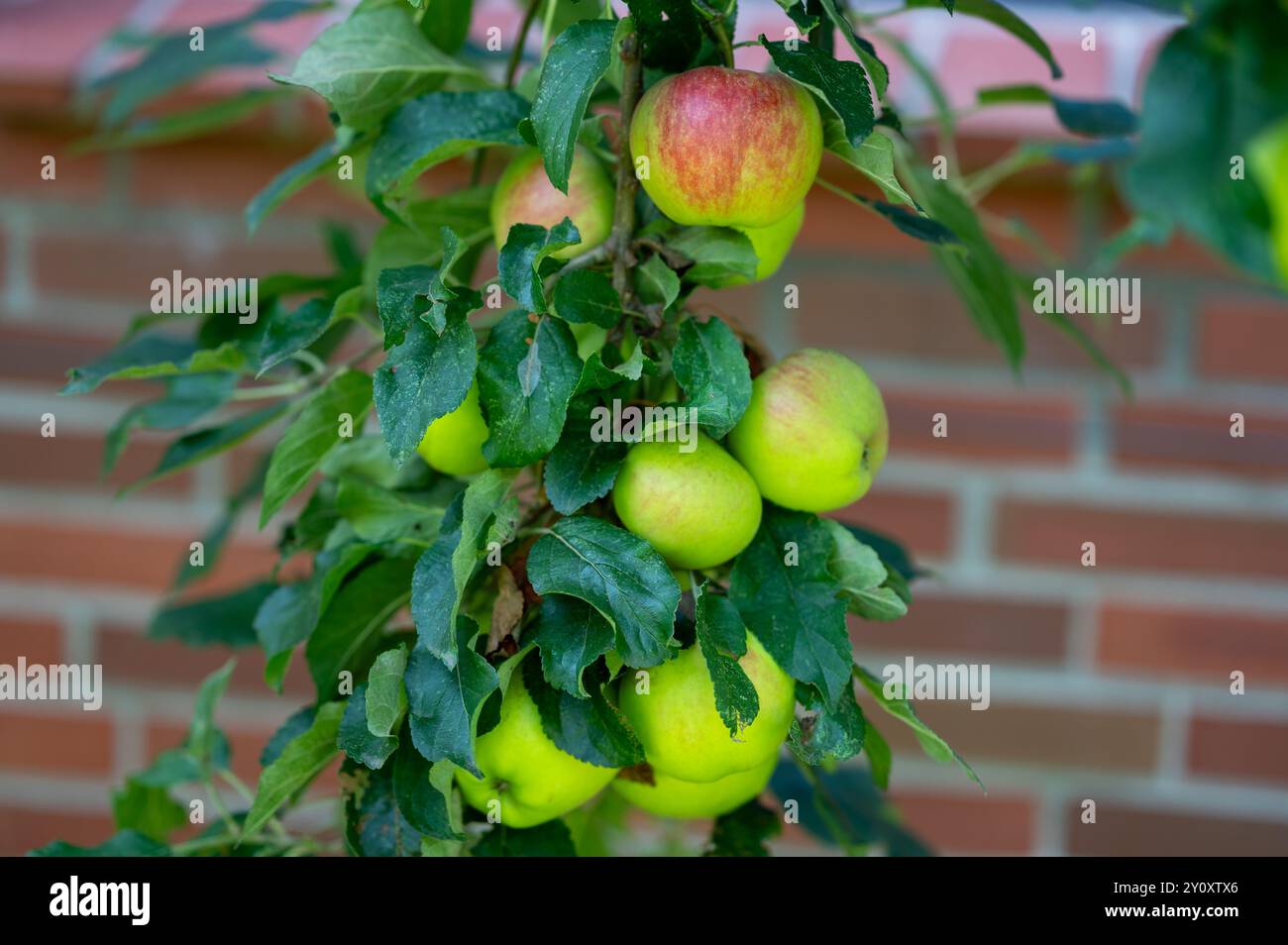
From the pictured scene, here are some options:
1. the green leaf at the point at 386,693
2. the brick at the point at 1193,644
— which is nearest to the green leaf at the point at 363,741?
the green leaf at the point at 386,693

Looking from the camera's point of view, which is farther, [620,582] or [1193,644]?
[1193,644]

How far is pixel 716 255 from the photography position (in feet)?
1.27

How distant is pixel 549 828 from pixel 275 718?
57 centimetres

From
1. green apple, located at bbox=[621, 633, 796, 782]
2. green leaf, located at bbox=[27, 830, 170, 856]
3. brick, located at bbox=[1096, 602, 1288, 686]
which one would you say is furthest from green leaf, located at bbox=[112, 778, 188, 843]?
brick, located at bbox=[1096, 602, 1288, 686]

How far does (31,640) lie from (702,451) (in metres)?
0.76

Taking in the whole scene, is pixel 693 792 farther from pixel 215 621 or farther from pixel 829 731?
pixel 215 621

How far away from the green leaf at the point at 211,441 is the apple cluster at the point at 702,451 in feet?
0.42

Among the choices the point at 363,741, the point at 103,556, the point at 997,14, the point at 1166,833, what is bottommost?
the point at 1166,833

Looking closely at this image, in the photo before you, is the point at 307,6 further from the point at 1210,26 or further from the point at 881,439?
the point at 1210,26

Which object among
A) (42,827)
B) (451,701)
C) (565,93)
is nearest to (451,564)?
(451,701)

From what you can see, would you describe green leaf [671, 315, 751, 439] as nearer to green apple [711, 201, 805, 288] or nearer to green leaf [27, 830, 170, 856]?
green apple [711, 201, 805, 288]

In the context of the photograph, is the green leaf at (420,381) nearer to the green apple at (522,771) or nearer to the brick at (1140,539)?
the green apple at (522,771)

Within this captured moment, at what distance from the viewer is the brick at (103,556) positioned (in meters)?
0.93
